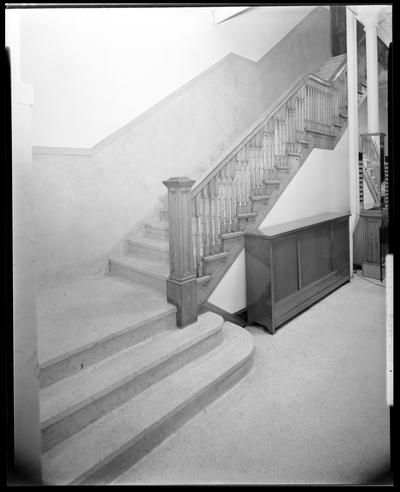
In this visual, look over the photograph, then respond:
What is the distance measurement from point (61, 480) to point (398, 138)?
1.63 m

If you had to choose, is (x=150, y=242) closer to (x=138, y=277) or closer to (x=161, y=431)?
(x=138, y=277)

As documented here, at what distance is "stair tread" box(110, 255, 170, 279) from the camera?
236 centimetres

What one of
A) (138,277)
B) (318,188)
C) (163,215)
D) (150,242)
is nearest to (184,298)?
(138,277)

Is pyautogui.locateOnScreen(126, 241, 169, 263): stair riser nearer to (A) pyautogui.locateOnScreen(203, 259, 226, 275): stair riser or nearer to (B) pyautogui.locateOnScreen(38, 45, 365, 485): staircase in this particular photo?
A: (B) pyautogui.locateOnScreen(38, 45, 365, 485): staircase

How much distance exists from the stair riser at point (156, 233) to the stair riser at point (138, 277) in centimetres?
44

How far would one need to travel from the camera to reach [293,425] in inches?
62.2

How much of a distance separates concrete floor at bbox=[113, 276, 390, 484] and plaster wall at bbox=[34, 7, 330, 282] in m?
1.47

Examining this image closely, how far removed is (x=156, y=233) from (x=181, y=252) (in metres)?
0.85

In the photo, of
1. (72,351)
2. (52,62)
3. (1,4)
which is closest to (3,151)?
(1,4)

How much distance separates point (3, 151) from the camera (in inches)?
39.1

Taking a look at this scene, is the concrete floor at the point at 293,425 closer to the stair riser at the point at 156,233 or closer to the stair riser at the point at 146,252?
the stair riser at the point at 146,252

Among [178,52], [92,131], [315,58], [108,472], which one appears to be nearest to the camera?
[108,472]

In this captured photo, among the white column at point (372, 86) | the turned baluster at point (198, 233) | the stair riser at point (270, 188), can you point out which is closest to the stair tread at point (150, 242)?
the turned baluster at point (198, 233)

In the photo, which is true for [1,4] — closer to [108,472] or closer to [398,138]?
[398,138]
